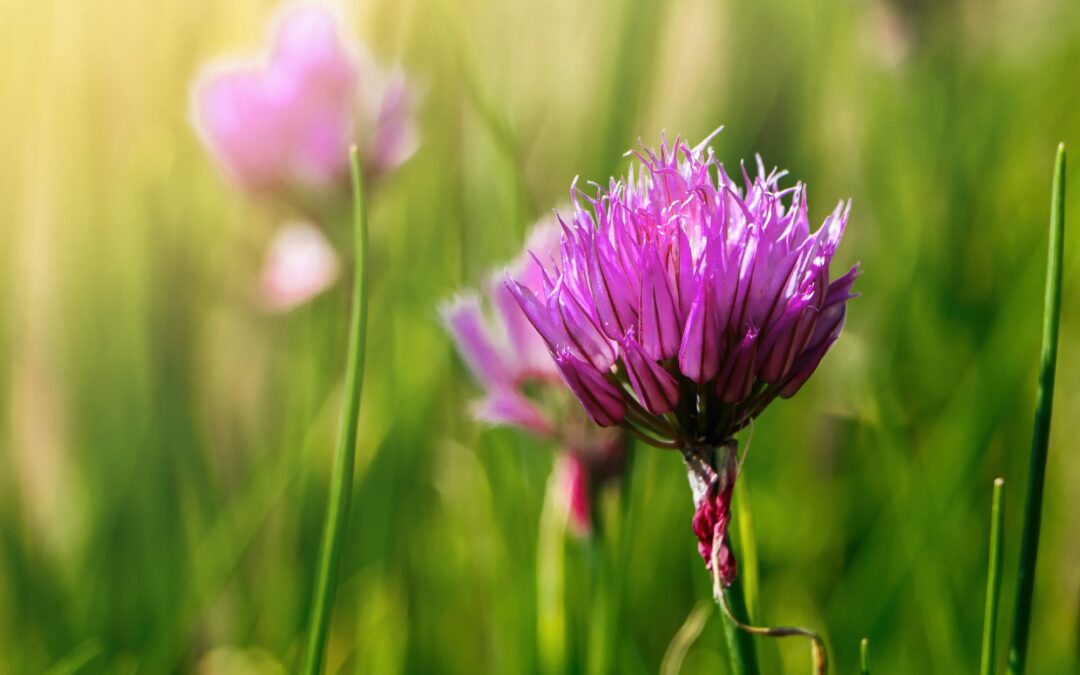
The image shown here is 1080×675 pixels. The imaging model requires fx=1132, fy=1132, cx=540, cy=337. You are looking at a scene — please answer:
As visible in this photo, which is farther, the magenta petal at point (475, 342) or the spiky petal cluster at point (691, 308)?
the magenta petal at point (475, 342)

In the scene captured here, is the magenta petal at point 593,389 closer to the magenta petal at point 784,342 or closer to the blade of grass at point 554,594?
the magenta petal at point 784,342

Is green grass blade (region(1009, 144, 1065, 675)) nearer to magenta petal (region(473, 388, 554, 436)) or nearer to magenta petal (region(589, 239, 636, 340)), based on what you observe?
magenta petal (region(589, 239, 636, 340))

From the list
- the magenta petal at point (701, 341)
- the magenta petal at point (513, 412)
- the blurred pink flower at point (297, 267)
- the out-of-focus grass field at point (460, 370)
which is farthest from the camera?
the blurred pink flower at point (297, 267)

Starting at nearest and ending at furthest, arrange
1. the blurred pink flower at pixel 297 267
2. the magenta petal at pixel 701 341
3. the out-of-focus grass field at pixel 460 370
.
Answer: the magenta petal at pixel 701 341, the out-of-focus grass field at pixel 460 370, the blurred pink flower at pixel 297 267

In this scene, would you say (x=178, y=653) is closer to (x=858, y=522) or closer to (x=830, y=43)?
(x=858, y=522)

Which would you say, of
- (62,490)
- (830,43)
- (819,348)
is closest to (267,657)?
(62,490)

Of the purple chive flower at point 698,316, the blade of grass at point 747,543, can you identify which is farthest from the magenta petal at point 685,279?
the blade of grass at point 747,543

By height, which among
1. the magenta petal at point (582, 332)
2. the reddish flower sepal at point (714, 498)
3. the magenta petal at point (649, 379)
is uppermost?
the magenta petal at point (582, 332)
